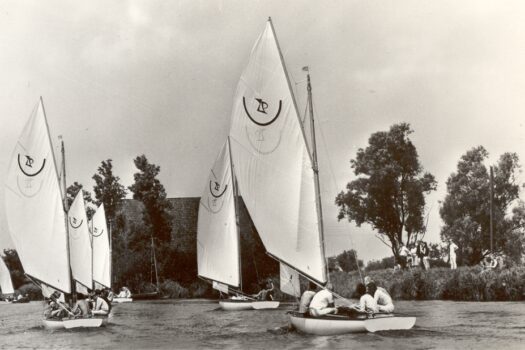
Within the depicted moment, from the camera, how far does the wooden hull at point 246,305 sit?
128ft

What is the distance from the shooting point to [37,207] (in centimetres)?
2889

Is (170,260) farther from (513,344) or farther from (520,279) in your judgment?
(513,344)

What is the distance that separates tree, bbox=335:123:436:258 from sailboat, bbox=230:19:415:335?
31.5 m

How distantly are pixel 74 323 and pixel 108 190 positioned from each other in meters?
35.7

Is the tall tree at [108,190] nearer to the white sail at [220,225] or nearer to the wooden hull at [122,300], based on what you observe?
the wooden hull at [122,300]

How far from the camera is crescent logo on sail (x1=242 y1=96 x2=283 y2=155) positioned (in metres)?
24.2

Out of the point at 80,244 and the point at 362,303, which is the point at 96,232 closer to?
the point at 80,244

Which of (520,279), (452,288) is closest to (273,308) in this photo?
(452,288)

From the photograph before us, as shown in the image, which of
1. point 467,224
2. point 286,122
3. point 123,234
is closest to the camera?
point 286,122

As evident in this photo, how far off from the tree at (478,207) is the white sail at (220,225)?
1582 centimetres

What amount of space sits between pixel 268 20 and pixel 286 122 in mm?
3266

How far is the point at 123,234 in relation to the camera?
197 feet

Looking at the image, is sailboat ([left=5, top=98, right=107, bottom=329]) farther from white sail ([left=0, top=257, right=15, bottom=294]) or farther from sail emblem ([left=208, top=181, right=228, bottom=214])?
white sail ([left=0, top=257, right=15, bottom=294])

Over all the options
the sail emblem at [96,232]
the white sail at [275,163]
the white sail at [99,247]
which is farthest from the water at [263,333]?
the sail emblem at [96,232]
